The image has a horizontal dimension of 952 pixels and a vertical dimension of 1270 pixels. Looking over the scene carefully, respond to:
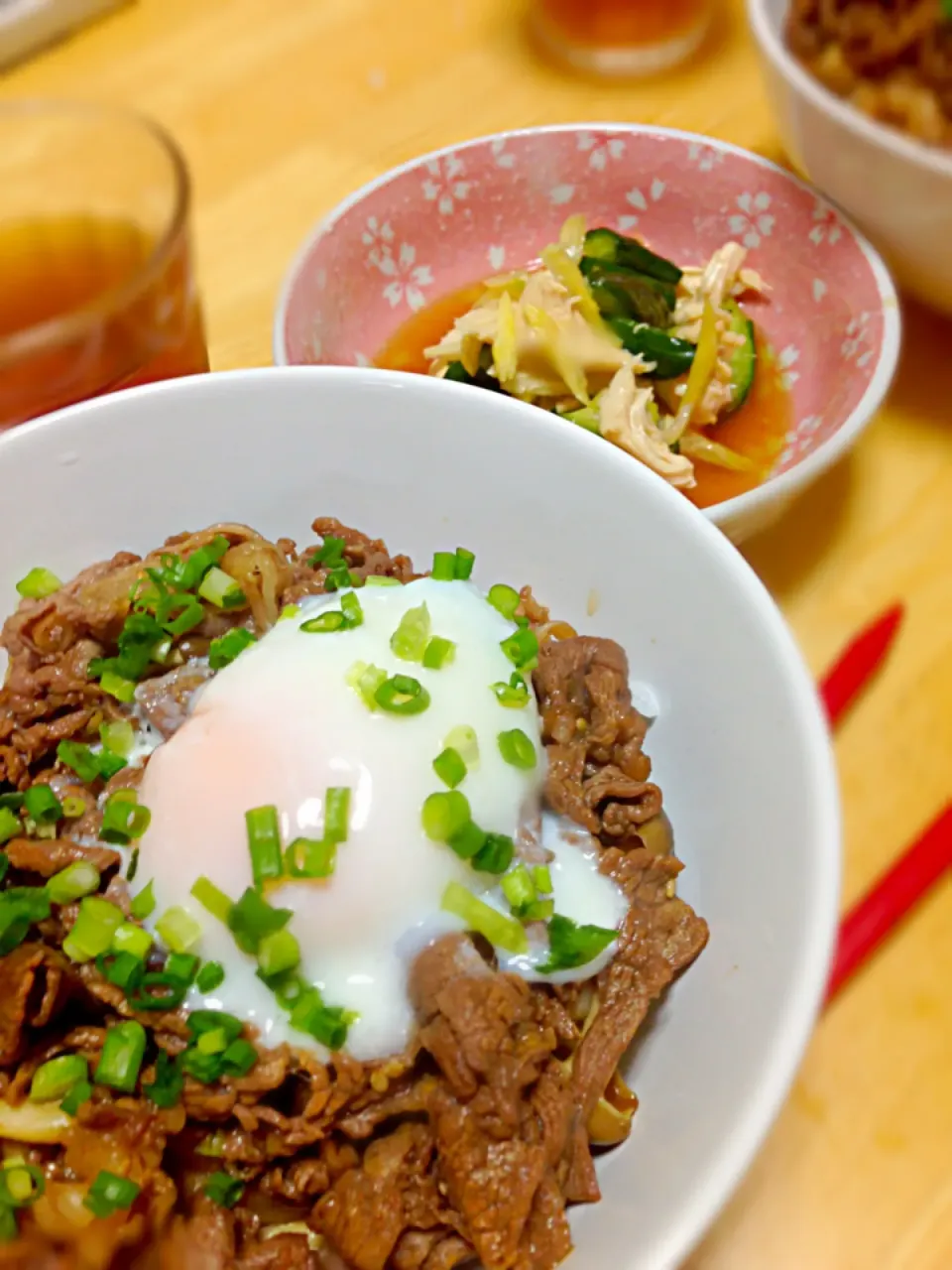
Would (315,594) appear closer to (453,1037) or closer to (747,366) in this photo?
(453,1037)

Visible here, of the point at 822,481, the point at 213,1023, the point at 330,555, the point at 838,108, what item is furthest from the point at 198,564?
the point at 838,108

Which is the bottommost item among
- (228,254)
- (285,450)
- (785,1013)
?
(228,254)

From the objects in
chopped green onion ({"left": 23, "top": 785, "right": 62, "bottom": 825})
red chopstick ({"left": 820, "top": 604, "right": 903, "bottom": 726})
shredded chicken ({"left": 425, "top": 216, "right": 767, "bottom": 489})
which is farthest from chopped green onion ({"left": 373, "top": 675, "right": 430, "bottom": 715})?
shredded chicken ({"left": 425, "top": 216, "right": 767, "bottom": 489})

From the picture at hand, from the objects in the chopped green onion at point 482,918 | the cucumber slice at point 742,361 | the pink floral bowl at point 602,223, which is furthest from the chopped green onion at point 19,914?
the cucumber slice at point 742,361

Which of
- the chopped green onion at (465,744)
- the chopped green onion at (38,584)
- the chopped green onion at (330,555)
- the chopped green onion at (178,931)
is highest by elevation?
the chopped green onion at (465,744)

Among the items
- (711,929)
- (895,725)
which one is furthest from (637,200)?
(711,929)

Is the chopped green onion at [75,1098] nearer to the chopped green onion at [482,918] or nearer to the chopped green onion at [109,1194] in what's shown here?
the chopped green onion at [109,1194]

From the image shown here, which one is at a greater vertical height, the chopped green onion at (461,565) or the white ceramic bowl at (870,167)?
the white ceramic bowl at (870,167)

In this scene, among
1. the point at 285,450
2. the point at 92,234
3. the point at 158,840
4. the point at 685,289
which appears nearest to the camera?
the point at 158,840
